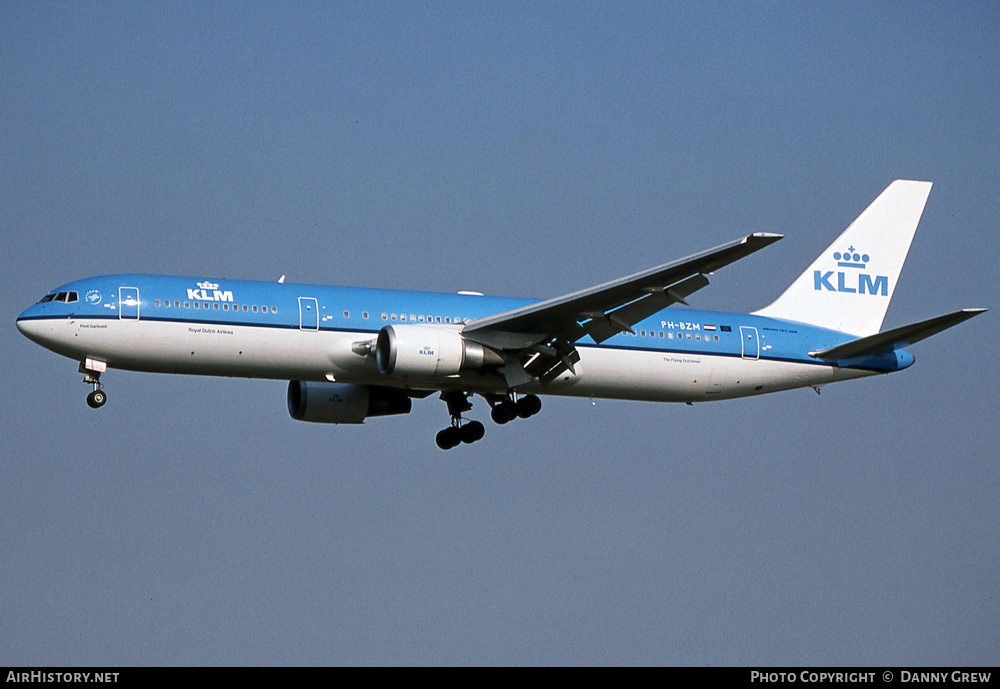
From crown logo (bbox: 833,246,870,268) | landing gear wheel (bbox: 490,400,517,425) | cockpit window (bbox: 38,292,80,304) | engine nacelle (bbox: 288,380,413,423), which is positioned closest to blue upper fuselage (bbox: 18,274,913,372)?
cockpit window (bbox: 38,292,80,304)

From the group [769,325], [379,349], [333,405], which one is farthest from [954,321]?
[333,405]

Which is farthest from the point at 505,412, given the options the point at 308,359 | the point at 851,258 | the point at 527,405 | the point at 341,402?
the point at 851,258

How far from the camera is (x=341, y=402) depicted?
46.2 meters

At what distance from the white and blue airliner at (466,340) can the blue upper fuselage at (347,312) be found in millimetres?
42

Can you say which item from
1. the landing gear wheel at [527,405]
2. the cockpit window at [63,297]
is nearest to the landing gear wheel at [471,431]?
the landing gear wheel at [527,405]

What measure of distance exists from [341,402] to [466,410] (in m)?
3.80

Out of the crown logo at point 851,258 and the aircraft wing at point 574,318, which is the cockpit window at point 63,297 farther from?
the crown logo at point 851,258

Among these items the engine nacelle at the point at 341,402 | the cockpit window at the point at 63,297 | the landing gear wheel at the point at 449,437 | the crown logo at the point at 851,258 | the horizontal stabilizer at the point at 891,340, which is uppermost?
the crown logo at the point at 851,258

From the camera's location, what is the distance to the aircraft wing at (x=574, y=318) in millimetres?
37969

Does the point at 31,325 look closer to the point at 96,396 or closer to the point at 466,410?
the point at 96,396

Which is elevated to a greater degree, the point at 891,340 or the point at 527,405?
the point at 891,340

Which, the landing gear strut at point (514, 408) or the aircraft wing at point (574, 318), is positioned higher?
the aircraft wing at point (574, 318)

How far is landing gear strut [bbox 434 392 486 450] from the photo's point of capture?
4622 centimetres
